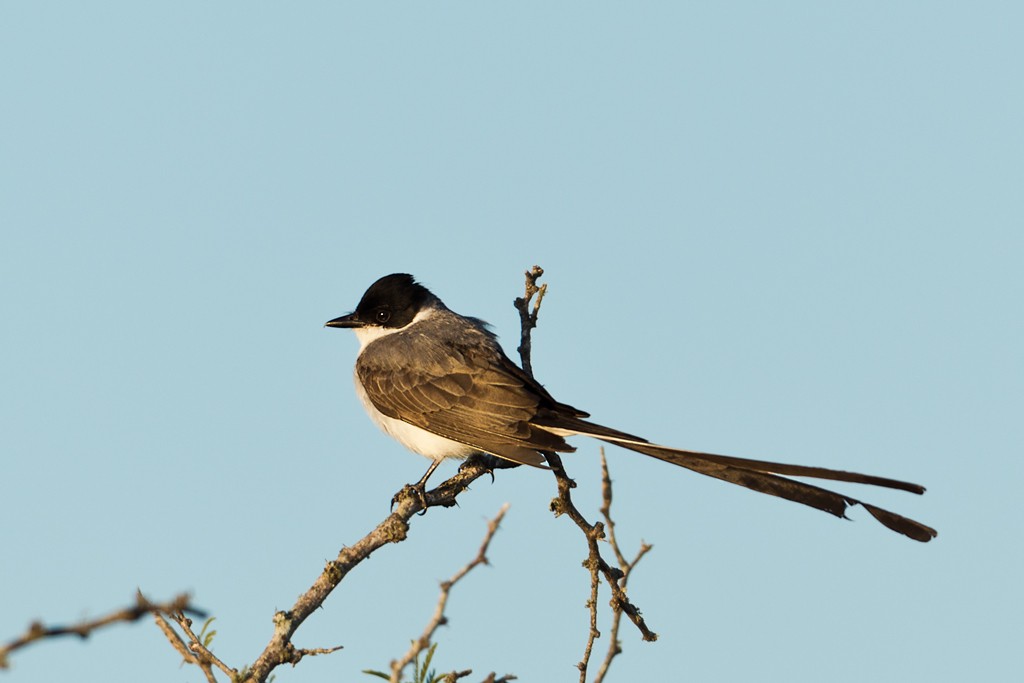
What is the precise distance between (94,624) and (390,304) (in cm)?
751

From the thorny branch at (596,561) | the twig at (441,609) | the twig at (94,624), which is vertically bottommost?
the twig at (94,624)

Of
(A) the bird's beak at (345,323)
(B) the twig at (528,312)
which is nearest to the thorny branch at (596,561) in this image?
(B) the twig at (528,312)

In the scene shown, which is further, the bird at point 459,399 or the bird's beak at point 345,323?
the bird's beak at point 345,323

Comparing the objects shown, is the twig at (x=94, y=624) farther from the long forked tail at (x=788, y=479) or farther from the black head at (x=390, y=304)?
the black head at (x=390, y=304)

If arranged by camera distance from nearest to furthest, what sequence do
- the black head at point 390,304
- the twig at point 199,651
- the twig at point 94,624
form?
the twig at point 94,624, the twig at point 199,651, the black head at point 390,304

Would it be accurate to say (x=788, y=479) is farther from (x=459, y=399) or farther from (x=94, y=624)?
(x=94, y=624)

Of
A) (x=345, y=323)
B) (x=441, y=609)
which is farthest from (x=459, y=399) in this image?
(x=441, y=609)

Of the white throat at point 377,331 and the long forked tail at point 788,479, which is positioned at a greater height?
the white throat at point 377,331

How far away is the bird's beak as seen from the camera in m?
9.69

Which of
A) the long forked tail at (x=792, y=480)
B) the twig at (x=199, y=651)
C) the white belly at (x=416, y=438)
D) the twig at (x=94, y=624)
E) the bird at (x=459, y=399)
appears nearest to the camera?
the twig at (x=94, y=624)

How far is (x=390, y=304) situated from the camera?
958 cm

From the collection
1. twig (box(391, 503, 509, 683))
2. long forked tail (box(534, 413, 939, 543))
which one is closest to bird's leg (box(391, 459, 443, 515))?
long forked tail (box(534, 413, 939, 543))

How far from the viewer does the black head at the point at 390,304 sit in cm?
956

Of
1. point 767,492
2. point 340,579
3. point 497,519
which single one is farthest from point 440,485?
point 497,519
